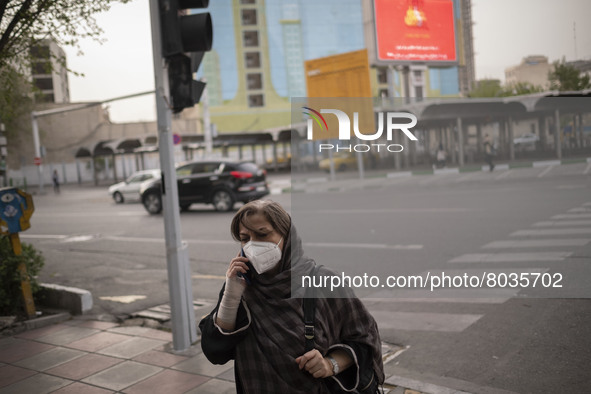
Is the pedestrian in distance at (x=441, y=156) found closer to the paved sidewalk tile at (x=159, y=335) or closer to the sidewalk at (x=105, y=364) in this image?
the sidewalk at (x=105, y=364)

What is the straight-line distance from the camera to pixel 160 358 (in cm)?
475

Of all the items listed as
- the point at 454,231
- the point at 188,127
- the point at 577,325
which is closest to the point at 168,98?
the point at 577,325

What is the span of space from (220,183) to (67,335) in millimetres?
11713

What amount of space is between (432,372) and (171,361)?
2.13 meters

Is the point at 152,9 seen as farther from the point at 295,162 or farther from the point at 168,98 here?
the point at 295,162

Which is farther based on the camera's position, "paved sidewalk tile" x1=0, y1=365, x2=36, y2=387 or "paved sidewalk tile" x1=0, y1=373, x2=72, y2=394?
"paved sidewalk tile" x1=0, y1=365, x2=36, y2=387

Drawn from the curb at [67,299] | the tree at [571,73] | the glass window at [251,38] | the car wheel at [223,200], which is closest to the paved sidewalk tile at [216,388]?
the curb at [67,299]

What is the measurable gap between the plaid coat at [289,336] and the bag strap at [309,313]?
0.08 feet

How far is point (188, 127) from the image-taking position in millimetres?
67812

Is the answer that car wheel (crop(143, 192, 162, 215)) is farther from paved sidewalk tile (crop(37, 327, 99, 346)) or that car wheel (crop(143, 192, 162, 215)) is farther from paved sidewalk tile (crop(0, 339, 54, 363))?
paved sidewalk tile (crop(0, 339, 54, 363))

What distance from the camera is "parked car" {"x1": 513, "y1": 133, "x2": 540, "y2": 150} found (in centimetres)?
302

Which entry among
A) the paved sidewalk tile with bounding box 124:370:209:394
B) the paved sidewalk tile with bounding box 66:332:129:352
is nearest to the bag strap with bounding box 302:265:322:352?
the paved sidewalk tile with bounding box 124:370:209:394

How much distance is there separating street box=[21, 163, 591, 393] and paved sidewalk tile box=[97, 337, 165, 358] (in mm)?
1203

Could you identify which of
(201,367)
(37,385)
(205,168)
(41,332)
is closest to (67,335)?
(41,332)
